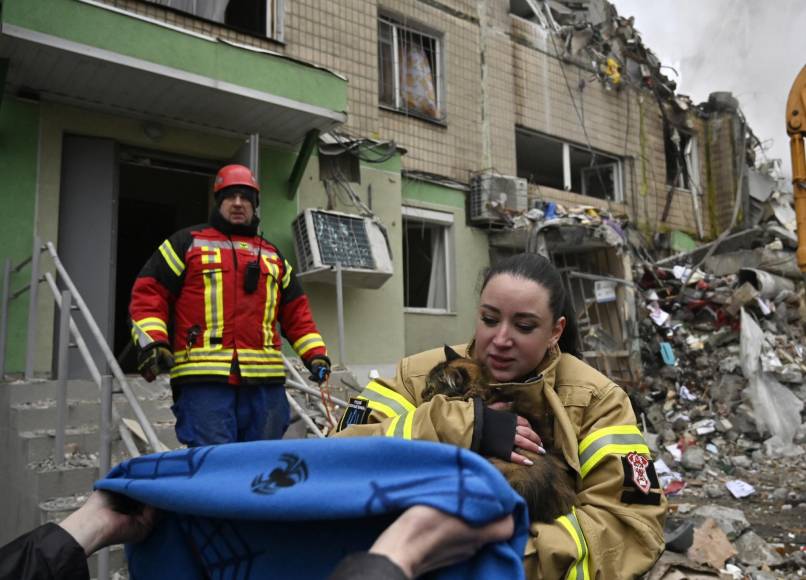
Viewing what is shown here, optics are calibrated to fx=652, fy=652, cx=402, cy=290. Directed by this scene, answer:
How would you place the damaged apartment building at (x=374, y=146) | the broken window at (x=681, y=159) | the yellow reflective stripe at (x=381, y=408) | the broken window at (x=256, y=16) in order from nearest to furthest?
the yellow reflective stripe at (x=381, y=408) < the damaged apartment building at (x=374, y=146) < the broken window at (x=256, y=16) < the broken window at (x=681, y=159)

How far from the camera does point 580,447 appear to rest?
170cm

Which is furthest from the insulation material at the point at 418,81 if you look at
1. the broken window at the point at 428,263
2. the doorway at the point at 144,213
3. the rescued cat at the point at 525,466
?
the rescued cat at the point at 525,466

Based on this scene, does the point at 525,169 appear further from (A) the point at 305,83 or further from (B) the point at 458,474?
(B) the point at 458,474

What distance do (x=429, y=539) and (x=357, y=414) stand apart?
841 mm

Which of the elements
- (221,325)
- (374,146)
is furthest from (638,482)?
(374,146)

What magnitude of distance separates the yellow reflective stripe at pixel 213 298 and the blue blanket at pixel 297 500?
1908mm

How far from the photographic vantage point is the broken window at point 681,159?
13.2 meters

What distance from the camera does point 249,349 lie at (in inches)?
131

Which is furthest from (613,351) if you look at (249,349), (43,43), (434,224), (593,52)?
(43,43)

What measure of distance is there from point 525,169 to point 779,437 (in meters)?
6.26

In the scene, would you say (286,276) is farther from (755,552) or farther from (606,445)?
(755,552)

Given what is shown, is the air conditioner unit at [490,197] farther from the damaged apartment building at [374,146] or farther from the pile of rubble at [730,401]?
the pile of rubble at [730,401]

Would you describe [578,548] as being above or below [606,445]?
below

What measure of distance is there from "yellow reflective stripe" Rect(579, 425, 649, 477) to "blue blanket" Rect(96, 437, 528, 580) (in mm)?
606
